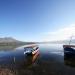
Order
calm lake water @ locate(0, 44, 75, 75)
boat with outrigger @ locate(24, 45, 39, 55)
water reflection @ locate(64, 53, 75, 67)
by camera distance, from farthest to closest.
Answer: boat with outrigger @ locate(24, 45, 39, 55), water reflection @ locate(64, 53, 75, 67), calm lake water @ locate(0, 44, 75, 75)

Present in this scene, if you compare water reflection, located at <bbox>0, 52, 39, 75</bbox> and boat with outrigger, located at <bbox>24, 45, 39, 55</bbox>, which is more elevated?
boat with outrigger, located at <bbox>24, 45, 39, 55</bbox>

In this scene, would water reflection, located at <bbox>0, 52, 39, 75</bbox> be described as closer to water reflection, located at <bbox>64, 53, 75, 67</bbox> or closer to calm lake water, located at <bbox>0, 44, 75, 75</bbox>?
calm lake water, located at <bbox>0, 44, 75, 75</bbox>

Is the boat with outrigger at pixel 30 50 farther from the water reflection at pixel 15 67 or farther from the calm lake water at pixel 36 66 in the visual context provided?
the water reflection at pixel 15 67

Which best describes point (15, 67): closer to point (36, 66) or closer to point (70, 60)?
point (36, 66)

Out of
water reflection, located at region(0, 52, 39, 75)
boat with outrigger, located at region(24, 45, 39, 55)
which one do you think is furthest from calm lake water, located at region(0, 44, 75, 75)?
boat with outrigger, located at region(24, 45, 39, 55)

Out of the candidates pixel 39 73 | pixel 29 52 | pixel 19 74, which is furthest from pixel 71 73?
pixel 29 52

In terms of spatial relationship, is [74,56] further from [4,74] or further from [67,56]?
[4,74]

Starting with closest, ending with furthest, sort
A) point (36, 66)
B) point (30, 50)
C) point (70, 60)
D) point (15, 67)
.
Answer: point (15, 67) → point (36, 66) → point (70, 60) → point (30, 50)

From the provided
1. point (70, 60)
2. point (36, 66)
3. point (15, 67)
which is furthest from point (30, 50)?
point (15, 67)

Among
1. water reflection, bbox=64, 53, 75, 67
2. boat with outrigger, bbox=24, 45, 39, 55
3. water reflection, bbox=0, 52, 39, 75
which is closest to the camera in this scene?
water reflection, bbox=0, 52, 39, 75

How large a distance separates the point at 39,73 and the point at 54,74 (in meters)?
3.30

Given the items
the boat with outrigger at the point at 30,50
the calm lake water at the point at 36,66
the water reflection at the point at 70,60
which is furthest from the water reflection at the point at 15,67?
the boat with outrigger at the point at 30,50

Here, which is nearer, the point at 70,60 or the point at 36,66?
the point at 36,66

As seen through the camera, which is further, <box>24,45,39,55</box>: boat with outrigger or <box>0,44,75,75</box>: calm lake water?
<box>24,45,39,55</box>: boat with outrigger
